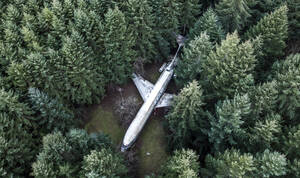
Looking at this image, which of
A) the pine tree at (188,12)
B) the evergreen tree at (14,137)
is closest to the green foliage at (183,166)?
the evergreen tree at (14,137)

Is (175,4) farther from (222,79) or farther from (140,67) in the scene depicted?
(222,79)

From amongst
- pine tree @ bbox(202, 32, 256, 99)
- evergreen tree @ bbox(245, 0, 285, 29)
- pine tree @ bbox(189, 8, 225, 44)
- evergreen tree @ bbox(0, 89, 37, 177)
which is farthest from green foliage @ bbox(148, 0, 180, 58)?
evergreen tree @ bbox(0, 89, 37, 177)

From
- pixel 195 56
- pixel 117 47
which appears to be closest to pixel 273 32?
pixel 195 56

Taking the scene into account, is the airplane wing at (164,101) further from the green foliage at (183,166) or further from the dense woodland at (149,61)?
the green foliage at (183,166)

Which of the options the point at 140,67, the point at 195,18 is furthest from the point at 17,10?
the point at 195,18

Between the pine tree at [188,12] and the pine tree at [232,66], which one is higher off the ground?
the pine tree at [188,12]

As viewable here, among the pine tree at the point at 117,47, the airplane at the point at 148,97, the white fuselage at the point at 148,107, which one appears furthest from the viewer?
the airplane at the point at 148,97
